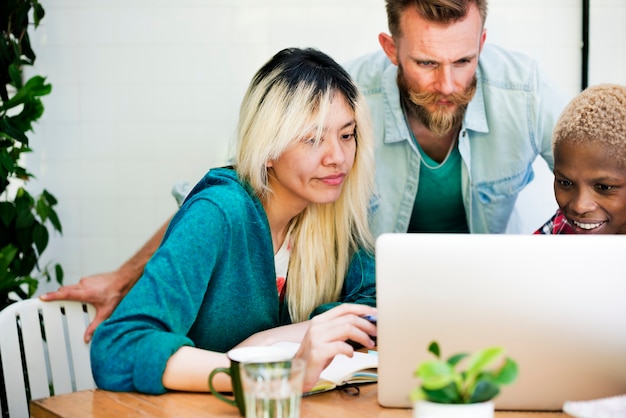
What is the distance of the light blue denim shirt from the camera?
260 centimetres

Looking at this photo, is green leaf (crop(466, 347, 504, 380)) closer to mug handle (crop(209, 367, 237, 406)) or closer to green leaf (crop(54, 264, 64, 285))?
mug handle (crop(209, 367, 237, 406))

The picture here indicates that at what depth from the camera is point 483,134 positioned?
2629mm

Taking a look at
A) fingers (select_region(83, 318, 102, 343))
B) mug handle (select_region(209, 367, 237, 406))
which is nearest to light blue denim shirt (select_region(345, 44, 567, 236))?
fingers (select_region(83, 318, 102, 343))

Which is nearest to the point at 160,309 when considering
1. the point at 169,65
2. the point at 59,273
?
the point at 59,273

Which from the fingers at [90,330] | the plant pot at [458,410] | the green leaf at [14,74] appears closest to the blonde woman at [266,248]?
the fingers at [90,330]

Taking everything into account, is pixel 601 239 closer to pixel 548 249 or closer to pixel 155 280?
pixel 548 249

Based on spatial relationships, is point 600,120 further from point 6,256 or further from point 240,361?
point 6,256

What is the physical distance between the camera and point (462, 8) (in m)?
2.34

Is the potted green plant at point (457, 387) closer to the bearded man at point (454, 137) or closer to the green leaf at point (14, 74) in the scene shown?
the bearded man at point (454, 137)

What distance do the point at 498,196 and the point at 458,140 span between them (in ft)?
0.85

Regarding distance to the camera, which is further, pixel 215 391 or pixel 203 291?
pixel 203 291

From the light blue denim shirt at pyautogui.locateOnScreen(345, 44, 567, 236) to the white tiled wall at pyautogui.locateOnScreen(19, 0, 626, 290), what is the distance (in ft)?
2.21

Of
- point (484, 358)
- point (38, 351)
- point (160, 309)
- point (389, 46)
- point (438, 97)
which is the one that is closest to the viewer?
point (484, 358)

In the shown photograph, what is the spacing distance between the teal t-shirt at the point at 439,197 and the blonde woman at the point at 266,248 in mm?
506
